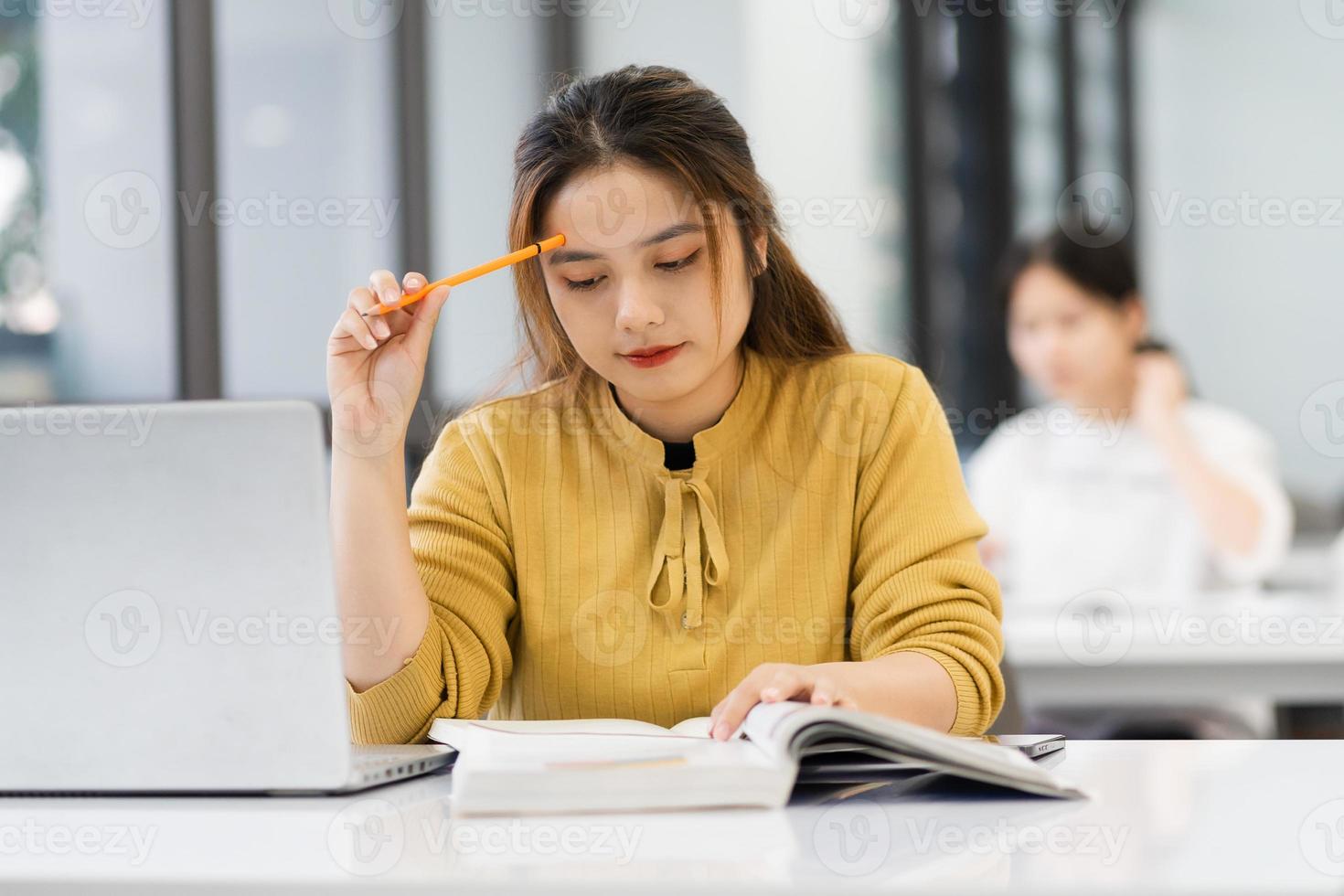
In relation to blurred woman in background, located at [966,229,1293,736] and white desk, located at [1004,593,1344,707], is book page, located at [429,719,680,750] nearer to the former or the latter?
white desk, located at [1004,593,1344,707]

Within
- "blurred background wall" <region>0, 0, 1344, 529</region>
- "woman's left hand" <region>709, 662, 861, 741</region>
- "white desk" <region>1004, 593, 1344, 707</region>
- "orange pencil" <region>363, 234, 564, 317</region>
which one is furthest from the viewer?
"blurred background wall" <region>0, 0, 1344, 529</region>

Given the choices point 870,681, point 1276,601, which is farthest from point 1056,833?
point 1276,601

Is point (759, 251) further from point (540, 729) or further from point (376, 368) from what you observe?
point (540, 729)

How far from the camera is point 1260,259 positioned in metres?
4.78

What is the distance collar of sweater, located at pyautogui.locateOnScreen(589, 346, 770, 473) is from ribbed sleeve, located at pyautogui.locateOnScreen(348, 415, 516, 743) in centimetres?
13

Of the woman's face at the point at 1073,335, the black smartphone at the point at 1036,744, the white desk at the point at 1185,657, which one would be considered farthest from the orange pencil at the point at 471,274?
the woman's face at the point at 1073,335

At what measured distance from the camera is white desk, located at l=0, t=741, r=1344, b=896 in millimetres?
604

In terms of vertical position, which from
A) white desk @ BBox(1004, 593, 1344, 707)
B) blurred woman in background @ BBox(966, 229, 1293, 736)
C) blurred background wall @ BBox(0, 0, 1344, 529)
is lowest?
white desk @ BBox(1004, 593, 1344, 707)

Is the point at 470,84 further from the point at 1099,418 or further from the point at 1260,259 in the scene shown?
the point at 1260,259

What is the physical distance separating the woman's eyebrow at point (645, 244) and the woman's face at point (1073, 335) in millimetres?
1933

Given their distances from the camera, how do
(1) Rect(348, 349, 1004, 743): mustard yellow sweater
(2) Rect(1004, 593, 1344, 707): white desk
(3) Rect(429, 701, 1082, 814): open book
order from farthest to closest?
(2) Rect(1004, 593, 1344, 707): white desk < (1) Rect(348, 349, 1004, 743): mustard yellow sweater < (3) Rect(429, 701, 1082, 814): open book

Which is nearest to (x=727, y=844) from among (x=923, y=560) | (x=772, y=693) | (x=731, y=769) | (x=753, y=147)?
(x=731, y=769)

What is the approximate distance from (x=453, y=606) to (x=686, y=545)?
21 centimetres

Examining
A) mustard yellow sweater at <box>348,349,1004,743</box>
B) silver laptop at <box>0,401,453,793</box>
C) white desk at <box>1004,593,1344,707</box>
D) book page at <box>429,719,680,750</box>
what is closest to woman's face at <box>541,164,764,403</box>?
mustard yellow sweater at <box>348,349,1004,743</box>
